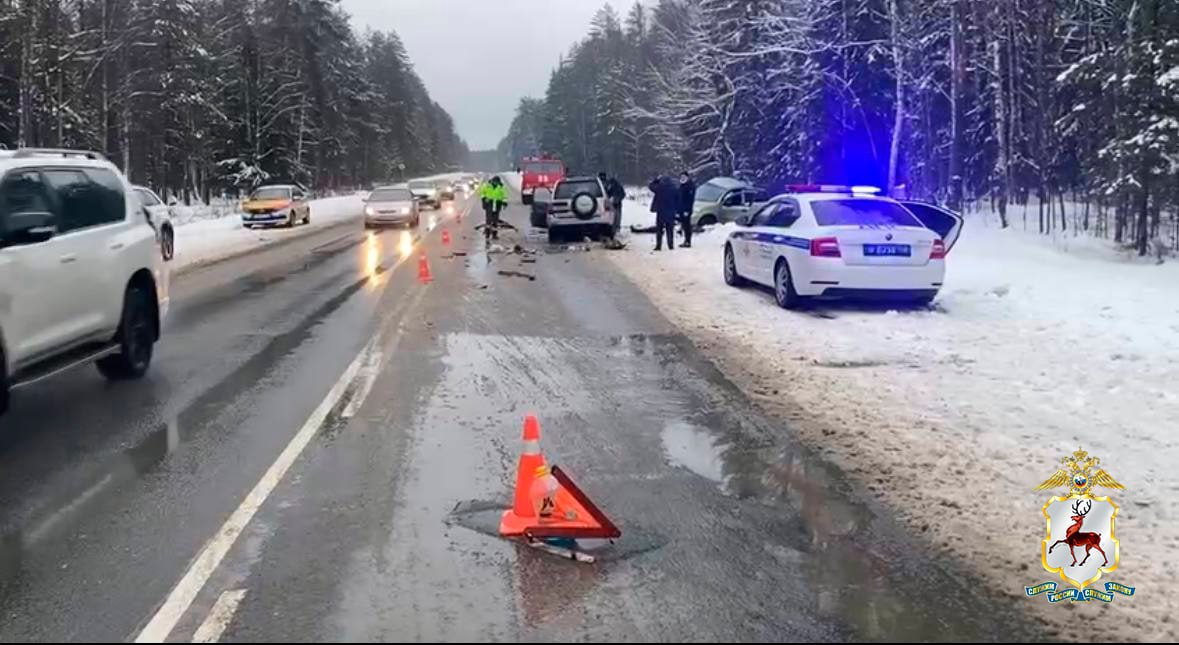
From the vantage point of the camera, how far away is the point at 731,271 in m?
16.2

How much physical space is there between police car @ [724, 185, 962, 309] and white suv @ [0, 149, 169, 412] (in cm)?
769

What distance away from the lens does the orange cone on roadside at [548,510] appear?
495 cm

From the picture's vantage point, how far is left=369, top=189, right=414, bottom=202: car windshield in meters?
36.8

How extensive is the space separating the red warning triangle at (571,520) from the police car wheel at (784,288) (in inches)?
340

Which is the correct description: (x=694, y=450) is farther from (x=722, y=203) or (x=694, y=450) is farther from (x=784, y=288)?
(x=722, y=203)

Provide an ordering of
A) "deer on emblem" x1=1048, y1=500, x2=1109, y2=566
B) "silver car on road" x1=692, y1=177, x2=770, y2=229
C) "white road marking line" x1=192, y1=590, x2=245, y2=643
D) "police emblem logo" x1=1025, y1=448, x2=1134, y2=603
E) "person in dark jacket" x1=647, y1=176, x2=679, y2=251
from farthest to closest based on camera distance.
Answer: "silver car on road" x1=692, y1=177, x2=770, y2=229
"person in dark jacket" x1=647, y1=176, x2=679, y2=251
"deer on emblem" x1=1048, y1=500, x2=1109, y2=566
"police emblem logo" x1=1025, y1=448, x2=1134, y2=603
"white road marking line" x1=192, y1=590, x2=245, y2=643

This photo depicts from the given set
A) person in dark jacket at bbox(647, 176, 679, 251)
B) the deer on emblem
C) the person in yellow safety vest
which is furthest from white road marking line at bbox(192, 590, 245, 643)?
the person in yellow safety vest

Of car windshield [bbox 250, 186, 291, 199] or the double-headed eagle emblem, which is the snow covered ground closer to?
the double-headed eagle emblem

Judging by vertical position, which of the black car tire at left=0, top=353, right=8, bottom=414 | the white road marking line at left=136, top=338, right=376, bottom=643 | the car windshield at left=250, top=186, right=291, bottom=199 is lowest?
the white road marking line at left=136, top=338, right=376, bottom=643

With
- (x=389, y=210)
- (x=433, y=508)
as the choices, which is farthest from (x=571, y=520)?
(x=389, y=210)

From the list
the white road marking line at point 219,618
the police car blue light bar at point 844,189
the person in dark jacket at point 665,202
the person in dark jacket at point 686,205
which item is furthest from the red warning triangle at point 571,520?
the person in dark jacket at point 686,205

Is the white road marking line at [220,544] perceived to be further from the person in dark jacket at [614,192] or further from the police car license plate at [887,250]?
the person in dark jacket at [614,192]

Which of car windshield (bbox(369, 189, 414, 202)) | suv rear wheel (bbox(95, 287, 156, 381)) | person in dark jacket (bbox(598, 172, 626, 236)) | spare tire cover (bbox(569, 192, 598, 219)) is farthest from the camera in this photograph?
car windshield (bbox(369, 189, 414, 202))

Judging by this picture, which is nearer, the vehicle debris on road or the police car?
the police car
